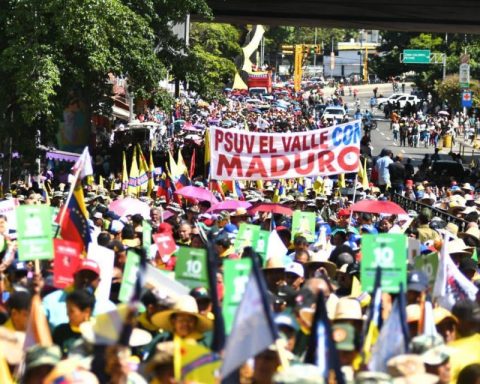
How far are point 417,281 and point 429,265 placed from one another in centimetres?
75

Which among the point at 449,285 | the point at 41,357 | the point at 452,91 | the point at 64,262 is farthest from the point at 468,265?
the point at 452,91

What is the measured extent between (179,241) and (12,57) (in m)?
11.1

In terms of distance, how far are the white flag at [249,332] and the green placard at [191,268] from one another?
244 cm

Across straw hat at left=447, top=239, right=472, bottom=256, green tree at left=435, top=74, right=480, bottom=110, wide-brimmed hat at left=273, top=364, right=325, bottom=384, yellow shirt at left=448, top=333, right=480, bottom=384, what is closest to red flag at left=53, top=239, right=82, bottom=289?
yellow shirt at left=448, top=333, right=480, bottom=384

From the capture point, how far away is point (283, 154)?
59.0 feet

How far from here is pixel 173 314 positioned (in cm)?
829

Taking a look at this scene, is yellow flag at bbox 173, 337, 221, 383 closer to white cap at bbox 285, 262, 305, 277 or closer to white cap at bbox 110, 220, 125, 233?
white cap at bbox 285, 262, 305, 277

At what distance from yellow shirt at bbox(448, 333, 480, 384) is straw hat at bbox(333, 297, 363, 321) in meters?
0.62

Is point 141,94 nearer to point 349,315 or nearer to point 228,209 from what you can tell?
point 228,209

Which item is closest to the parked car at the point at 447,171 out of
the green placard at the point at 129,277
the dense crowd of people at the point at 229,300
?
the dense crowd of people at the point at 229,300

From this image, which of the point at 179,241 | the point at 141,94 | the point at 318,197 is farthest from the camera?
the point at 141,94

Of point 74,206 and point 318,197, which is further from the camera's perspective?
point 318,197

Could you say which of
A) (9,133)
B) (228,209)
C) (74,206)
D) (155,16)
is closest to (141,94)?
(155,16)

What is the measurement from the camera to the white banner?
701 inches
